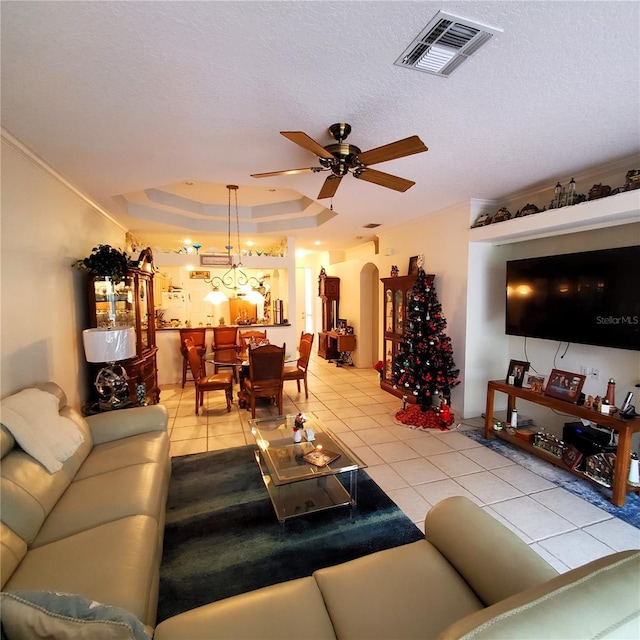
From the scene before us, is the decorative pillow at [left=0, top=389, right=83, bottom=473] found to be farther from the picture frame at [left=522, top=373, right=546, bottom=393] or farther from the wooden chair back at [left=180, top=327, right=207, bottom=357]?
the picture frame at [left=522, top=373, right=546, bottom=393]

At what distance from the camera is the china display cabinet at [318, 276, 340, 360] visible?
8062 mm

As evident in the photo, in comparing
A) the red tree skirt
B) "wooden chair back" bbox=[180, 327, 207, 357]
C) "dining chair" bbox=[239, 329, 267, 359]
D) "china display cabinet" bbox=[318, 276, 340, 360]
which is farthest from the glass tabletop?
"china display cabinet" bbox=[318, 276, 340, 360]

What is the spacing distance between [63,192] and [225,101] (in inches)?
89.7

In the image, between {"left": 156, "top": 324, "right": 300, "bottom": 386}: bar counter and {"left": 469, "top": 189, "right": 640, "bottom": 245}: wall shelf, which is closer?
{"left": 469, "top": 189, "right": 640, "bottom": 245}: wall shelf

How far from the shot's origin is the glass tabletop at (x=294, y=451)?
238 centimetres

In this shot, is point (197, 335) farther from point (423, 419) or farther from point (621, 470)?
point (621, 470)

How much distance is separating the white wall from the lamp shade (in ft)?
1.05

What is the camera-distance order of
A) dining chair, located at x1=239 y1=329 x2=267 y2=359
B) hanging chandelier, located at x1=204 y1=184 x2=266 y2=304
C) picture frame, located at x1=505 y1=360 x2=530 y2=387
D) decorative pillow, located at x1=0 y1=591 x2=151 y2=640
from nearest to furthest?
decorative pillow, located at x1=0 y1=591 x2=151 y2=640, picture frame, located at x1=505 y1=360 x2=530 y2=387, dining chair, located at x1=239 y1=329 x2=267 y2=359, hanging chandelier, located at x1=204 y1=184 x2=266 y2=304

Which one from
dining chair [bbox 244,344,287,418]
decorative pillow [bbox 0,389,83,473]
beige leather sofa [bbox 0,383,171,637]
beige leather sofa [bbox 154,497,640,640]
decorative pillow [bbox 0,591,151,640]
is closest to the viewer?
decorative pillow [bbox 0,591,151,640]

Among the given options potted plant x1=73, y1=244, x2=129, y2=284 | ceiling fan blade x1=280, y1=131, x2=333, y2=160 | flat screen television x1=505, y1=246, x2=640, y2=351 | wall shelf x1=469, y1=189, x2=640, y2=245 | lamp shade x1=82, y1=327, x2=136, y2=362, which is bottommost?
lamp shade x1=82, y1=327, x2=136, y2=362

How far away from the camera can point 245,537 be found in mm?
2217

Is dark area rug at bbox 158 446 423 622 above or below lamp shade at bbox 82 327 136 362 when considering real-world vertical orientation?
below

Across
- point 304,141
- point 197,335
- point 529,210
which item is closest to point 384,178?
point 304,141

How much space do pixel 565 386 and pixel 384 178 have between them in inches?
99.5
